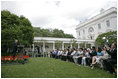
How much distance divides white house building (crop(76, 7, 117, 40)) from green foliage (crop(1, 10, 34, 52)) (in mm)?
21960

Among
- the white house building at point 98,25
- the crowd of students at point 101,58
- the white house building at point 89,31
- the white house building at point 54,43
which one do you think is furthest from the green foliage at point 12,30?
the white house building at point 98,25

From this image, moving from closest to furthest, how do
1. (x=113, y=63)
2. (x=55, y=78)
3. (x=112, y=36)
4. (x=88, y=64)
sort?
1. (x=55, y=78)
2. (x=113, y=63)
3. (x=88, y=64)
4. (x=112, y=36)

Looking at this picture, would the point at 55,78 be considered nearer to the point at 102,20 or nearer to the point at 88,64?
the point at 88,64

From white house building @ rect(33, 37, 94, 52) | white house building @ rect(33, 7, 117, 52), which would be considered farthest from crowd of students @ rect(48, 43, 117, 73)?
white house building @ rect(33, 7, 117, 52)

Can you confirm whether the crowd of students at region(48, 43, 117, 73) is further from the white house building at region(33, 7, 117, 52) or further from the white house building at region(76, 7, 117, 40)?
the white house building at region(76, 7, 117, 40)

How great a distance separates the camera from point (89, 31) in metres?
35.1

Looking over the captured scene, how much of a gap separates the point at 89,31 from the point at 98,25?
3.94 metres

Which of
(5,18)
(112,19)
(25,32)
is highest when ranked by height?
(112,19)

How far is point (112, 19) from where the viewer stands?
90.2 feet

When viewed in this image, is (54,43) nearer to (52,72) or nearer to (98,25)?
(98,25)

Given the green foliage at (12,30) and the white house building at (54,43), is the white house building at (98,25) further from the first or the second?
the green foliage at (12,30)

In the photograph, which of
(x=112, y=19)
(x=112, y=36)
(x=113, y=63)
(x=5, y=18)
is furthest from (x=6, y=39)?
(x=112, y=19)

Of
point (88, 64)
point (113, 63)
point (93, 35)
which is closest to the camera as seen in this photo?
point (113, 63)

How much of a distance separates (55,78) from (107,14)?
2947cm
